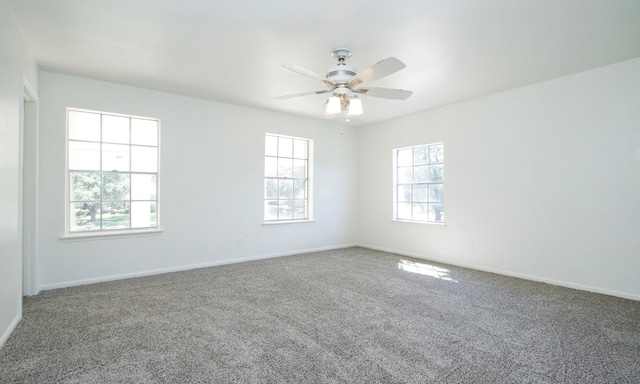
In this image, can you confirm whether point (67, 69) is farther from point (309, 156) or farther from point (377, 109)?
point (377, 109)

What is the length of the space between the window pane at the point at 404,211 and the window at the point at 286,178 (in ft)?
5.93

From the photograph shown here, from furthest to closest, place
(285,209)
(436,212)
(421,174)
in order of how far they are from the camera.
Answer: (285,209), (421,174), (436,212)

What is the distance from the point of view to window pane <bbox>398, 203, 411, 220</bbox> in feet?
20.1

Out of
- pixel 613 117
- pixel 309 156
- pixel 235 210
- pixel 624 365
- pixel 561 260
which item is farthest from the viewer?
pixel 309 156

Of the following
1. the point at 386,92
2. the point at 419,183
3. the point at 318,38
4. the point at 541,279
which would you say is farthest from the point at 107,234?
the point at 541,279

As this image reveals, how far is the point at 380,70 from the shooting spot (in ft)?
8.59

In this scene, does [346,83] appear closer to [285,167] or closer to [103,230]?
[285,167]

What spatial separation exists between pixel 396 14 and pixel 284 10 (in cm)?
92

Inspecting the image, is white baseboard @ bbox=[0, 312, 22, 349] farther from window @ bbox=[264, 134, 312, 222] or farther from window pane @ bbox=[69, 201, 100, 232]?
window @ bbox=[264, 134, 312, 222]

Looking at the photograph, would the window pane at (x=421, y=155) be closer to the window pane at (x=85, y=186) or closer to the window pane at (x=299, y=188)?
the window pane at (x=299, y=188)

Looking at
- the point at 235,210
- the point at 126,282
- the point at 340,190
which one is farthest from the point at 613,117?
the point at 126,282

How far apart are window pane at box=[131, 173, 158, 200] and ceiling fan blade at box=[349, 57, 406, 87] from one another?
133 inches

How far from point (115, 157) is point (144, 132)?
53cm

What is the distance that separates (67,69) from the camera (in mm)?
3838
